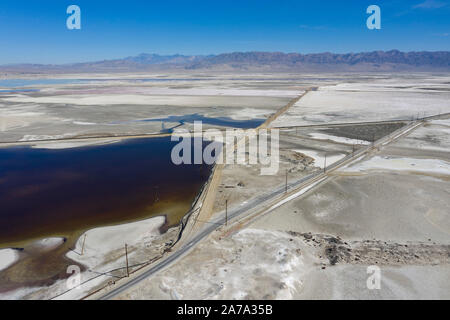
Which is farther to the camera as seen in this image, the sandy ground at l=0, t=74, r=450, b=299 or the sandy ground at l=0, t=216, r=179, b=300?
the sandy ground at l=0, t=74, r=450, b=299

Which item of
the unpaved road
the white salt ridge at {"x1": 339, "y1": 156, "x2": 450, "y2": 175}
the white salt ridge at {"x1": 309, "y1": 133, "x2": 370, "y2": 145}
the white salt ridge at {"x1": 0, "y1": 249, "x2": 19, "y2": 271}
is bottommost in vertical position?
the white salt ridge at {"x1": 0, "y1": 249, "x2": 19, "y2": 271}

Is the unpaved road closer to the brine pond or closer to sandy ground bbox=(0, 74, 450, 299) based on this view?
sandy ground bbox=(0, 74, 450, 299)

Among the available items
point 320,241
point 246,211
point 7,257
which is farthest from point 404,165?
point 7,257

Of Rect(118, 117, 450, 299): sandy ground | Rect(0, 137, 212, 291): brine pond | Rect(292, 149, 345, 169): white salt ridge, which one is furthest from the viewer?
Rect(292, 149, 345, 169): white salt ridge

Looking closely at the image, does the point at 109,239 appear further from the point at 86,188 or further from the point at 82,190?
the point at 86,188

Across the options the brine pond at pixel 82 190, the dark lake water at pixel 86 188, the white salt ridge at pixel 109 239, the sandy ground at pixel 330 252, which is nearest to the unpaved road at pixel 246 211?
the sandy ground at pixel 330 252

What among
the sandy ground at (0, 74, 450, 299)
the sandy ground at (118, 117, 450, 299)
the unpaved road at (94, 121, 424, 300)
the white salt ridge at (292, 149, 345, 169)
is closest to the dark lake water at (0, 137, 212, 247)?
the sandy ground at (0, 74, 450, 299)

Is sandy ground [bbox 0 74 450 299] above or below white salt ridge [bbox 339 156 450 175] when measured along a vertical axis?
below

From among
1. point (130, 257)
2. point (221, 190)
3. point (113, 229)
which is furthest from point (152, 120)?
point (130, 257)
